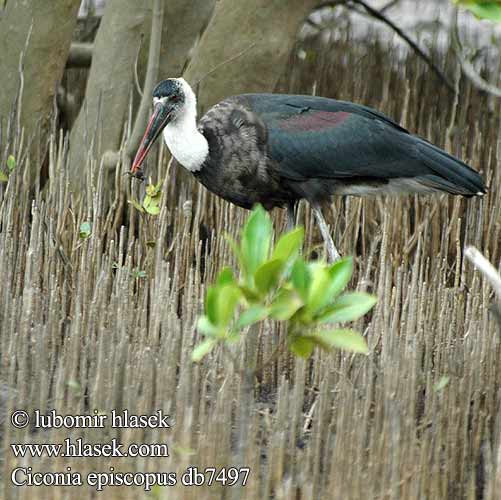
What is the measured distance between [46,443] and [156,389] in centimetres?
34

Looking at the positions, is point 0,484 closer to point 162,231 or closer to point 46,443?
point 46,443

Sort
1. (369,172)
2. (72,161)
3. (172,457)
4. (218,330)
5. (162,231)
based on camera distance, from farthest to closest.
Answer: (72,161)
(369,172)
(162,231)
(172,457)
(218,330)

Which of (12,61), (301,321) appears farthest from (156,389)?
(12,61)

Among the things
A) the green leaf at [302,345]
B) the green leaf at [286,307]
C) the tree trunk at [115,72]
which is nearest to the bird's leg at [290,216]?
the tree trunk at [115,72]

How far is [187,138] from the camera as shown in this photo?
452 centimetres

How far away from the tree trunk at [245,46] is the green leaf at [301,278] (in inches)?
117

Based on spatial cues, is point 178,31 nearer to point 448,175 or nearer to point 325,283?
point 448,175

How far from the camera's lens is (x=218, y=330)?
7.50ft

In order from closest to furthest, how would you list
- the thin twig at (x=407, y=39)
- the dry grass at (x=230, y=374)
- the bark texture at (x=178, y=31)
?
the dry grass at (x=230, y=374) < the bark texture at (x=178, y=31) < the thin twig at (x=407, y=39)

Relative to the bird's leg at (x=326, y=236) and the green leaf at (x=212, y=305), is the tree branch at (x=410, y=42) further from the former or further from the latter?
the green leaf at (x=212, y=305)

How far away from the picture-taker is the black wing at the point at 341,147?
174 inches

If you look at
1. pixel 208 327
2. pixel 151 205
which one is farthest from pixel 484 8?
pixel 151 205

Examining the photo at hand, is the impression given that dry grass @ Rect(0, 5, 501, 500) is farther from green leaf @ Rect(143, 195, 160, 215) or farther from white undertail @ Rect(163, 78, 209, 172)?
white undertail @ Rect(163, 78, 209, 172)

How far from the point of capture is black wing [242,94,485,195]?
443 centimetres
